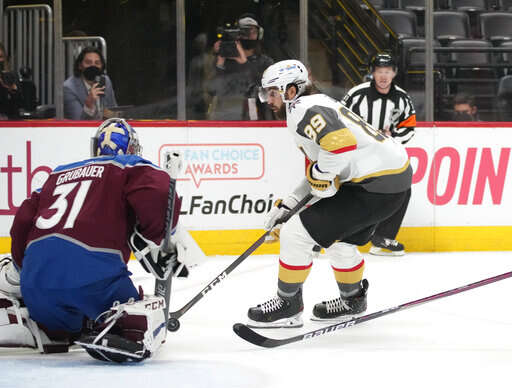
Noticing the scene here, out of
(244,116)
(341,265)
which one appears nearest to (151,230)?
(341,265)

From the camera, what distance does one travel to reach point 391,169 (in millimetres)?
3564

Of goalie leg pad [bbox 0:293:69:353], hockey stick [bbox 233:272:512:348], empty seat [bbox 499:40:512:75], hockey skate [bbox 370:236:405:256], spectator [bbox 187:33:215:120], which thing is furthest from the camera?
empty seat [bbox 499:40:512:75]

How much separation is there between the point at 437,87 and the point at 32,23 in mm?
2702

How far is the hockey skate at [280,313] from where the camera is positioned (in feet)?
11.7

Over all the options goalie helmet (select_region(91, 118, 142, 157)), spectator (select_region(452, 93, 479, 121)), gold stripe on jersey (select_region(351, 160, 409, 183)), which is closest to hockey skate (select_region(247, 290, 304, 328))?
gold stripe on jersey (select_region(351, 160, 409, 183))

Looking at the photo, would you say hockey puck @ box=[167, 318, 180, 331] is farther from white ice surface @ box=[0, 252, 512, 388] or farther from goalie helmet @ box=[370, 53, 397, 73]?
goalie helmet @ box=[370, 53, 397, 73]

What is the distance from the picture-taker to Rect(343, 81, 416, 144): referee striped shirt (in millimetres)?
5602

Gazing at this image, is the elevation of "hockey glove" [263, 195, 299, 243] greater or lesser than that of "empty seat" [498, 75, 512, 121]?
lesser

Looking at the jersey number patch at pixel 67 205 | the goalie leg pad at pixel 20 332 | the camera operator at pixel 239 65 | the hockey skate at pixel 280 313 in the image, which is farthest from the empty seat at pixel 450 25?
the goalie leg pad at pixel 20 332

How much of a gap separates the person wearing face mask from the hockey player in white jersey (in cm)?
226

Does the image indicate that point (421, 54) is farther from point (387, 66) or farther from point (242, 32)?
point (242, 32)

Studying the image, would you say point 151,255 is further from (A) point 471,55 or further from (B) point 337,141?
(A) point 471,55

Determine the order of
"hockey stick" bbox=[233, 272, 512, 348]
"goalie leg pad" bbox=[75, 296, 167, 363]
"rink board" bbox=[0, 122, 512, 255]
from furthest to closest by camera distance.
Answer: "rink board" bbox=[0, 122, 512, 255] → "hockey stick" bbox=[233, 272, 512, 348] → "goalie leg pad" bbox=[75, 296, 167, 363]

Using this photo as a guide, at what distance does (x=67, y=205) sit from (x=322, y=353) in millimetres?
994
